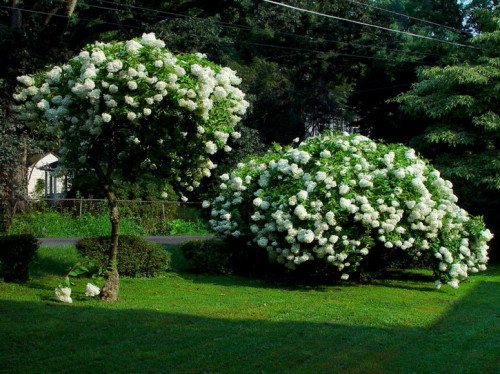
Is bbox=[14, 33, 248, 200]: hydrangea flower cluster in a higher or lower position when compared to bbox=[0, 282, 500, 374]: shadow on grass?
higher

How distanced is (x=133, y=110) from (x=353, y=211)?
183 inches

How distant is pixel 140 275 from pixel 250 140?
15180 mm

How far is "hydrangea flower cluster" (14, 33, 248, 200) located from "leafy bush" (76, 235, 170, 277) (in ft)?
7.64

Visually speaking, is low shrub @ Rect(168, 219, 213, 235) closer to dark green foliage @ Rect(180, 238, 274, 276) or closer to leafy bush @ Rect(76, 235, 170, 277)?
dark green foliage @ Rect(180, 238, 274, 276)

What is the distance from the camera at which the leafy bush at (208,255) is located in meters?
14.7

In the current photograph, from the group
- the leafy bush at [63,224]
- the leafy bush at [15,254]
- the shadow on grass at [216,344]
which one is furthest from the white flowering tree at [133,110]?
the leafy bush at [63,224]

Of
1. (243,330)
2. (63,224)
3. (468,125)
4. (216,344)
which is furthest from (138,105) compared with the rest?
(468,125)

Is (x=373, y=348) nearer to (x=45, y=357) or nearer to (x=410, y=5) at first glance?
(x=45, y=357)

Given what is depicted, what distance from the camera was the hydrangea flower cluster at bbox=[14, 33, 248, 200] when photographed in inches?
370

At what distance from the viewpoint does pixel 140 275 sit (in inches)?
531

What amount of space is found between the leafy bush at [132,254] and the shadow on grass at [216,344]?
283 cm

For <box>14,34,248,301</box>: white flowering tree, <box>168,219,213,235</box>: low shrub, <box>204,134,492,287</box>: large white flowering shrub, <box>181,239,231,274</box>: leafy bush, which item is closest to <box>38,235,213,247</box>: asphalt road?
<box>168,219,213,235</box>: low shrub

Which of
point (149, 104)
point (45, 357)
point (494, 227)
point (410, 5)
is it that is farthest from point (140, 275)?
point (410, 5)

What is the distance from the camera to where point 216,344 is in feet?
24.6
